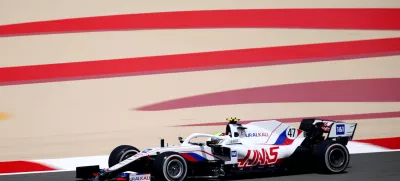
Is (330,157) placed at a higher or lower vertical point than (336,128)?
lower

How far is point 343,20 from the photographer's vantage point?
2061cm

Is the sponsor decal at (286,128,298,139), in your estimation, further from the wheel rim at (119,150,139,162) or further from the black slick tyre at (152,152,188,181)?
the wheel rim at (119,150,139,162)

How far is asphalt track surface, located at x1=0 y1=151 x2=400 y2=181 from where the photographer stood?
35.2 ft

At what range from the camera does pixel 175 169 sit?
10430 mm

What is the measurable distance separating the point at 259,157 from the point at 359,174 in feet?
5.65

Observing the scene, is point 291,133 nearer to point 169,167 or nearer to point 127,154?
point 169,167

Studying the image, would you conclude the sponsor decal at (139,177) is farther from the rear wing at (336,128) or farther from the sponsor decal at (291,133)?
the rear wing at (336,128)

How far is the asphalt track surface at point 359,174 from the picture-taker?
423 inches

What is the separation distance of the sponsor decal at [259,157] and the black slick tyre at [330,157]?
708mm

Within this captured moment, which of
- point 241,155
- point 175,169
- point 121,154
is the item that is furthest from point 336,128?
point 121,154

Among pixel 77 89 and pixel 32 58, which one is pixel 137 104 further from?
pixel 32 58

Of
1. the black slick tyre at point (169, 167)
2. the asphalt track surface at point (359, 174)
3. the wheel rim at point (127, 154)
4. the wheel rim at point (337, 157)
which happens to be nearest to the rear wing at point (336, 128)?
the wheel rim at point (337, 157)

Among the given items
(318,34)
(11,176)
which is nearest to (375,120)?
(318,34)

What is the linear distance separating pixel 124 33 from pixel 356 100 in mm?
7151
